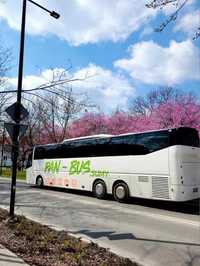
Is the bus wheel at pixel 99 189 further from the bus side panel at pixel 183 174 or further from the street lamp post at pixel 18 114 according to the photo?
the street lamp post at pixel 18 114

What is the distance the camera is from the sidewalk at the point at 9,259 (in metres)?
5.48

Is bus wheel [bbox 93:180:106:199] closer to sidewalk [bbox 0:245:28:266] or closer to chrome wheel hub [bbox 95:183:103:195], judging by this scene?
chrome wheel hub [bbox 95:183:103:195]

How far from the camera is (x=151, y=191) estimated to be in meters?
15.0

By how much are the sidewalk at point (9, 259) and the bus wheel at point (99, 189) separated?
1162 cm

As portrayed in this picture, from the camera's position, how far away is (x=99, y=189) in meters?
18.0

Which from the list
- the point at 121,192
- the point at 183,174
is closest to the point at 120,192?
the point at 121,192

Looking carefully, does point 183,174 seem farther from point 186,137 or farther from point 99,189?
point 99,189

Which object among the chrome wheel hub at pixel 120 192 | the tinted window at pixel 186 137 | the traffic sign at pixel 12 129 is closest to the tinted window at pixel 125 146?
the chrome wheel hub at pixel 120 192

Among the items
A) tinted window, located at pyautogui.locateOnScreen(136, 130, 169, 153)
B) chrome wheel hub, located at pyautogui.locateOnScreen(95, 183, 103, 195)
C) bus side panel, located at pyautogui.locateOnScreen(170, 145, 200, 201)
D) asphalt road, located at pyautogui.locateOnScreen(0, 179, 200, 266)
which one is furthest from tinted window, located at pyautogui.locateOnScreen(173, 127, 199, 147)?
chrome wheel hub, located at pyautogui.locateOnScreen(95, 183, 103, 195)

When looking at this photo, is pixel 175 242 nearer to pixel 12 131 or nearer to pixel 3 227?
pixel 3 227

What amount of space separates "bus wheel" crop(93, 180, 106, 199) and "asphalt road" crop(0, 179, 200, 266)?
2020 mm

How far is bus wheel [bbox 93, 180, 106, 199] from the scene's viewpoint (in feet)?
58.1

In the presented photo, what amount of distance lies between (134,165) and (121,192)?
60.3 inches

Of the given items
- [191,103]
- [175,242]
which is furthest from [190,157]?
[191,103]
